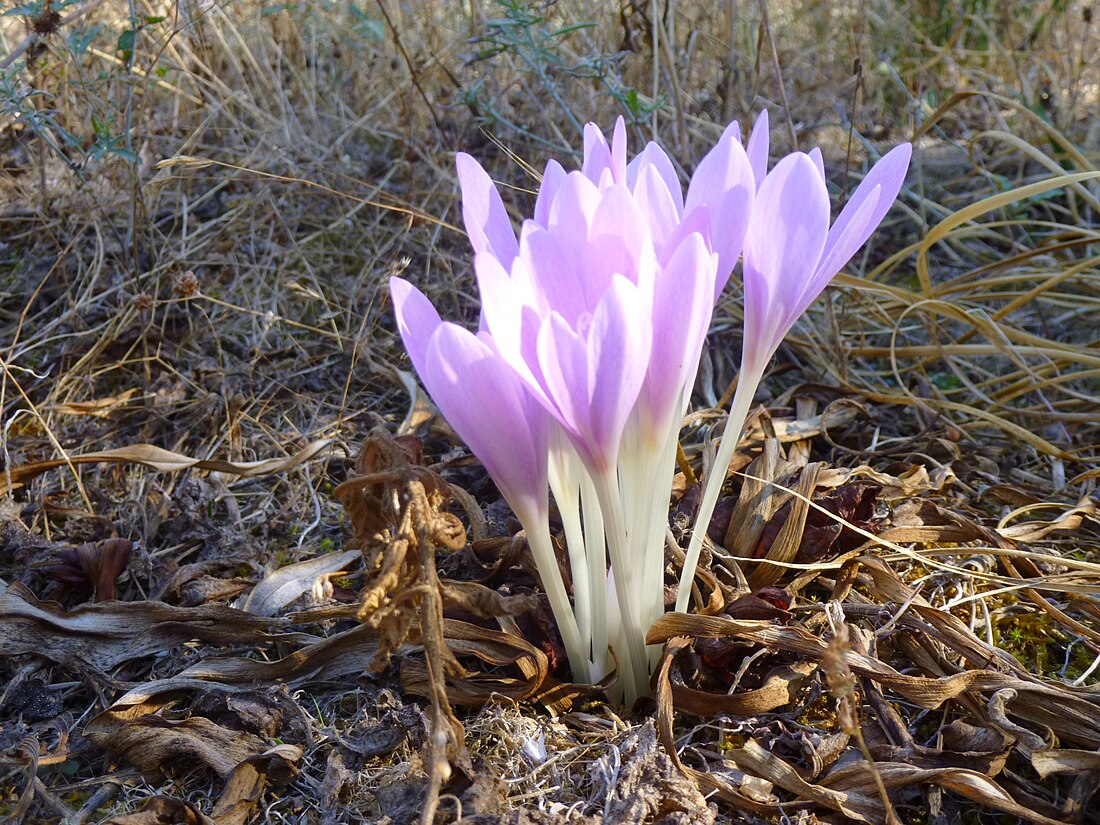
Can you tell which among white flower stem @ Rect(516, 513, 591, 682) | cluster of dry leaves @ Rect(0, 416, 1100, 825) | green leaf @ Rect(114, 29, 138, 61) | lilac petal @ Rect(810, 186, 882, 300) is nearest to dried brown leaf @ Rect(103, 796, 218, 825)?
cluster of dry leaves @ Rect(0, 416, 1100, 825)

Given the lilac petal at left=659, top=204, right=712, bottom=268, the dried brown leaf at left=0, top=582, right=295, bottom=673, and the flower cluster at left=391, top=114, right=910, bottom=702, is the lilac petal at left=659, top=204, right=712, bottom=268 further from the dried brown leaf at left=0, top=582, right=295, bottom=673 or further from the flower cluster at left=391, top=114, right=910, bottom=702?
the dried brown leaf at left=0, top=582, right=295, bottom=673

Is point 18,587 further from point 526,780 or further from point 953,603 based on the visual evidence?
point 953,603

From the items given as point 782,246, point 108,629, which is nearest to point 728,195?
point 782,246

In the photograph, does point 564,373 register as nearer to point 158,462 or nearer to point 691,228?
point 691,228

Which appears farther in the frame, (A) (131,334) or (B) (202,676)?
(A) (131,334)

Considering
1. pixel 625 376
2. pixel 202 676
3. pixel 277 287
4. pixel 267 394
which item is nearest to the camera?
pixel 625 376

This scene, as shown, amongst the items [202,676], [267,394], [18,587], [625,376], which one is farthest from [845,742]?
[267,394]
